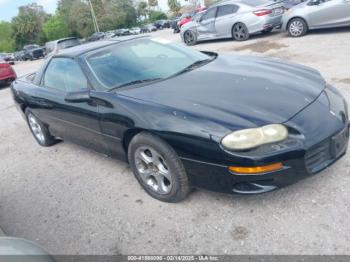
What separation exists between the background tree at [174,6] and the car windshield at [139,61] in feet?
222

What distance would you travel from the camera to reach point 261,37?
1138 cm

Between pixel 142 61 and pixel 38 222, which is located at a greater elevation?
pixel 142 61

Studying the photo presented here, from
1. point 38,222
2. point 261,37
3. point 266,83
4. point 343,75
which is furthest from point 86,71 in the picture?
point 261,37

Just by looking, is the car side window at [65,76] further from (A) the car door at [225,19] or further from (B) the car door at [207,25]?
(B) the car door at [207,25]

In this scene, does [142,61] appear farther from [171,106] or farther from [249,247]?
[249,247]

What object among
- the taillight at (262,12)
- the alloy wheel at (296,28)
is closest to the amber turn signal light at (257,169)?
the alloy wheel at (296,28)

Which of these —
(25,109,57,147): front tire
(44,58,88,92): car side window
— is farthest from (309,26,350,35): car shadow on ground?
(25,109,57,147): front tire

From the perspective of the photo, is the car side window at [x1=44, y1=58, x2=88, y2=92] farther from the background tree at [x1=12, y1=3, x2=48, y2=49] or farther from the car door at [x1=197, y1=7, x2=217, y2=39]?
the background tree at [x1=12, y1=3, x2=48, y2=49]

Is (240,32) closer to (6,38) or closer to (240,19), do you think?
(240,19)

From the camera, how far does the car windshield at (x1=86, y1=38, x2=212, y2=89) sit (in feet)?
11.1

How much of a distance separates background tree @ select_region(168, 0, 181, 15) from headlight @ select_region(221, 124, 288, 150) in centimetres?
6956

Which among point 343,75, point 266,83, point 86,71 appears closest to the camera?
point 266,83

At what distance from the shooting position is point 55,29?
57750mm

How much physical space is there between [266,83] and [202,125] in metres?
0.86
